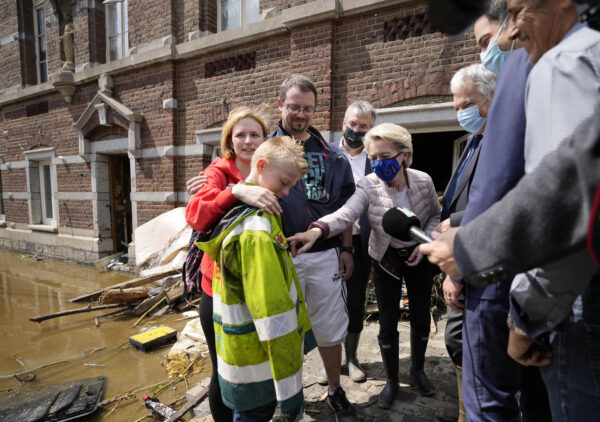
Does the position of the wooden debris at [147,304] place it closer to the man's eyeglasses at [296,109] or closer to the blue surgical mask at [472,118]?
the man's eyeglasses at [296,109]

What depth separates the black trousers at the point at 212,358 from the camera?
173 cm

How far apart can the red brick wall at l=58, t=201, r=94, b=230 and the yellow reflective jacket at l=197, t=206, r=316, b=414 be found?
920cm

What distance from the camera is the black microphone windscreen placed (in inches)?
49.9

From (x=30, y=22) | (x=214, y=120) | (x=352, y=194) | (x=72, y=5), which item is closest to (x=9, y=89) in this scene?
(x=30, y=22)

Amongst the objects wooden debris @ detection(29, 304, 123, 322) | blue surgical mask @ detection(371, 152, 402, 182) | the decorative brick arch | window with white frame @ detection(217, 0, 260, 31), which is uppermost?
window with white frame @ detection(217, 0, 260, 31)

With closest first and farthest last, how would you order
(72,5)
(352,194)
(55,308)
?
(352,194) < (55,308) < (72,5)

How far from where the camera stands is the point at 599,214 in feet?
2.00

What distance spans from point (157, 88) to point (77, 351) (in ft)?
18.4

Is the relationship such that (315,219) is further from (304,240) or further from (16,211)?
(16,211)

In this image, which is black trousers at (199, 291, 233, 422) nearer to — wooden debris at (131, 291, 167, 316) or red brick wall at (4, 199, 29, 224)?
wooden debris at (131, 291, 167, 316)

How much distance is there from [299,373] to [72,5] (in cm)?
1143

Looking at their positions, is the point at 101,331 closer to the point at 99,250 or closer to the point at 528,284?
the point at 99,250

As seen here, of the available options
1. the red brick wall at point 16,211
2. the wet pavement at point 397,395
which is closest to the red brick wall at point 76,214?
the red brick wall at point 16,211

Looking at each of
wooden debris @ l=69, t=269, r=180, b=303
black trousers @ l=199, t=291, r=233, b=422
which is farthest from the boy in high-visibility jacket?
wooden debris @ l=69, t=269, r=180, b=303
